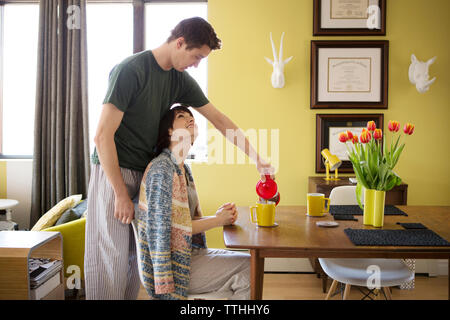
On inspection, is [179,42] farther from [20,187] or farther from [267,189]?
[20,187]

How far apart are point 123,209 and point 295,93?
82.2 inches

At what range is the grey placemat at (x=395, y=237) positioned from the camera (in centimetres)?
136

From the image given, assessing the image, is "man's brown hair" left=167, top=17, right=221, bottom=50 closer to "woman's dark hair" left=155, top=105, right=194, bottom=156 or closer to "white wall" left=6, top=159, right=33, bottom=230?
"woman's dark hair" left=155, top=105, right=194, bottom=156

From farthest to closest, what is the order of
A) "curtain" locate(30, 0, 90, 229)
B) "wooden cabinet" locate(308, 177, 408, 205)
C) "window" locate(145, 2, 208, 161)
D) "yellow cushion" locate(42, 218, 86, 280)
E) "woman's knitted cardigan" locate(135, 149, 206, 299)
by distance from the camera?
1. "window" locate(145, 2, 208, 161)
2. "curtain" locate(30, 0, 90, 229)
3. "wooden cabinet" locate(308, 177, 408, 205)
4. "yellow cushion" locate(42, 218, 86, 280)
5. "woman's knitted cardigan" locate(135, 149, 206, 299)

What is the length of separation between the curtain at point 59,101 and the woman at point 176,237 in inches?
76.9

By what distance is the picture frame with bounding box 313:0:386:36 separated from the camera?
10.4ft

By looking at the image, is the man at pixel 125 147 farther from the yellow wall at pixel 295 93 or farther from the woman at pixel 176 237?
the yellow wall at pixel 295 93

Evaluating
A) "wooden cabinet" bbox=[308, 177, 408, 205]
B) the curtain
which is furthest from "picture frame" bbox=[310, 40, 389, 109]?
the curtain

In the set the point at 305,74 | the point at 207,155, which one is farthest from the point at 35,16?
the point at 305,74

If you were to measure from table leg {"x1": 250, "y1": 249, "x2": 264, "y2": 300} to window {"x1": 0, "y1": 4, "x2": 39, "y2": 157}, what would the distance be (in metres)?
2.93

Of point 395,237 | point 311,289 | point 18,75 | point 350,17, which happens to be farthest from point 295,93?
point 18,75

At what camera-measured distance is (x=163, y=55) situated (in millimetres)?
1654

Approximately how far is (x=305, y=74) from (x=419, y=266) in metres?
1.73

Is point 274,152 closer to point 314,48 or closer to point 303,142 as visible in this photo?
point 303,142
